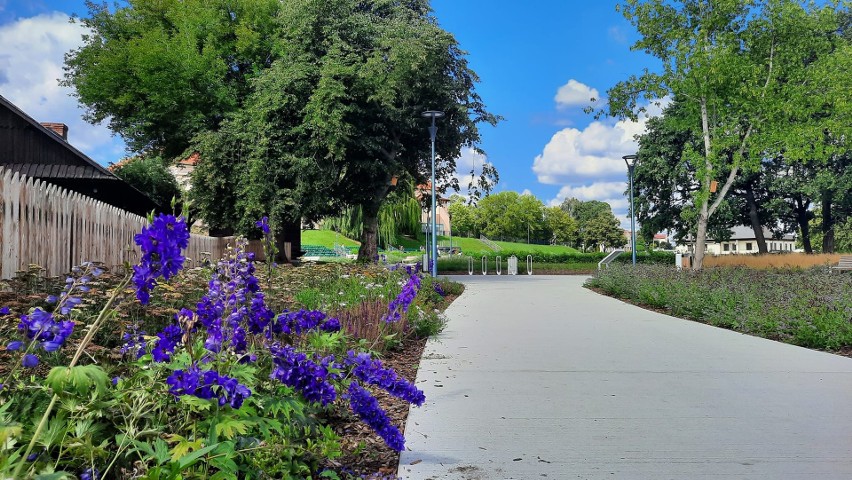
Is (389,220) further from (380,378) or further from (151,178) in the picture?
(380,378)

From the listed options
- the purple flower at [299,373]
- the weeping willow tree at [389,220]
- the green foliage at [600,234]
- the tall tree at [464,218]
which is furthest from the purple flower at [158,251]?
the green foliage at [600,234]

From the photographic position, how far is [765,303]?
9.16 m

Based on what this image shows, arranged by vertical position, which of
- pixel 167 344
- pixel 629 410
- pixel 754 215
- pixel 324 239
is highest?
pixel 754 215

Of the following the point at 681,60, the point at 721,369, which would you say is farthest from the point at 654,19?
the point at 721,369

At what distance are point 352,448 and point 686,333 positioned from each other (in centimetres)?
696

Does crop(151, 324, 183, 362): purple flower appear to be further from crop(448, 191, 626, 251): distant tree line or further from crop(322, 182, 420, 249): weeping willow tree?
crop(448, 191, 626, 251): distant tree line

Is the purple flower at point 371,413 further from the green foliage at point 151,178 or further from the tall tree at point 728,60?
the green foliage at point 151,178

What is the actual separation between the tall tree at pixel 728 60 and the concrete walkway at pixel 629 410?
12564 millimetres

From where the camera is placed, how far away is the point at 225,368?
2512 mm

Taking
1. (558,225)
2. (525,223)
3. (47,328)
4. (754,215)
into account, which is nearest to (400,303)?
(47,328)

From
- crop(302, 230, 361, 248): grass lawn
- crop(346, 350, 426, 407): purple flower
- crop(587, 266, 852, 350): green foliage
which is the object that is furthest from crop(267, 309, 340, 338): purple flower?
crop(302, 230, 361, 248): grass lawn

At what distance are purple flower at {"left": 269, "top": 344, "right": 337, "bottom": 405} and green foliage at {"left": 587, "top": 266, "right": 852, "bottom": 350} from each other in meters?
7.36

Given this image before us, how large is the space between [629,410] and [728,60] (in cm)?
1678

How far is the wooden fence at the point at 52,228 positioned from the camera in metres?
6.63
